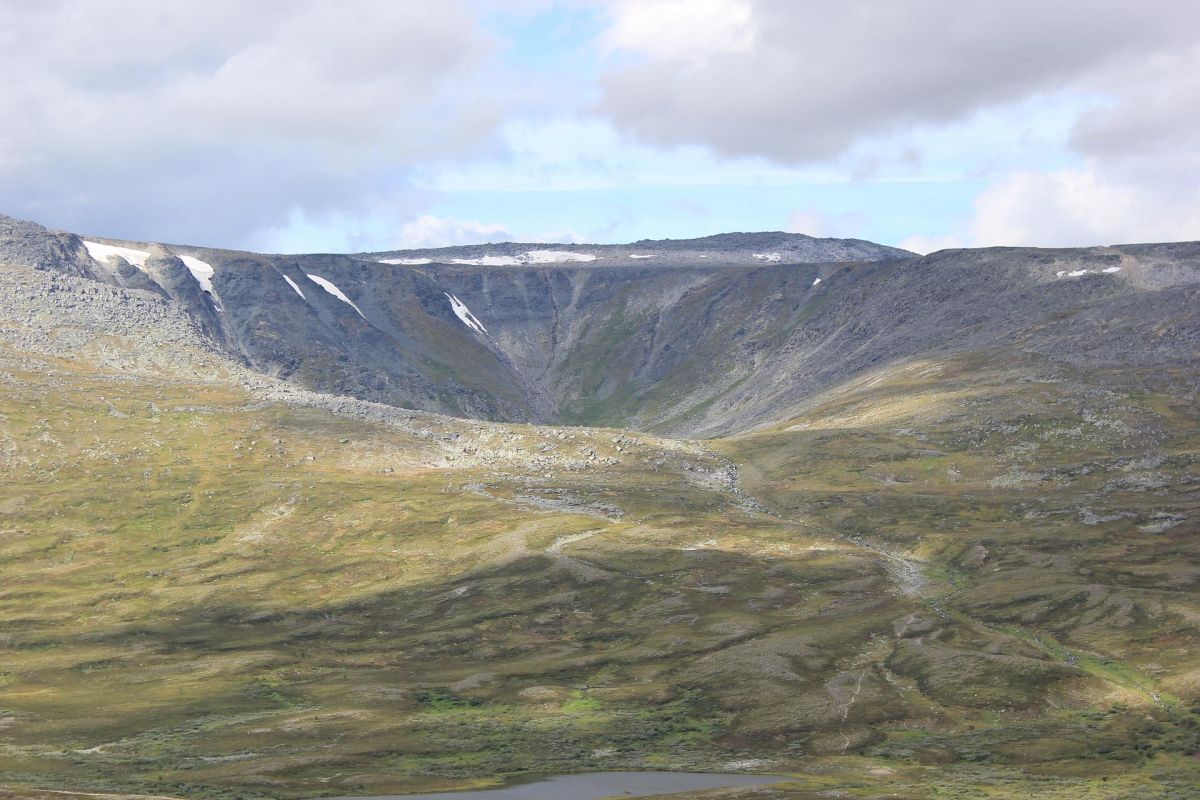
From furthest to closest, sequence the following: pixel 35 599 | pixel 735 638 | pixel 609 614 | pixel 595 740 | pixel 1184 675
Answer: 1. pixel 35 599
2. pixel 609 614
3. pixel 735 638
4. pixel 1184 675
5. pixel 595 740

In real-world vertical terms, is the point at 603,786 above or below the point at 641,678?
above

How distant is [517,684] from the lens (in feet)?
485

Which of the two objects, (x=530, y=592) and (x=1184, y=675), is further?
(x=530, y=592)

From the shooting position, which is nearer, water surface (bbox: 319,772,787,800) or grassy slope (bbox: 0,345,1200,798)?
water surface (bbox: 319,772,787,800)

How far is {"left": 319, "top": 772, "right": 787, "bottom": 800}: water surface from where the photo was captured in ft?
339

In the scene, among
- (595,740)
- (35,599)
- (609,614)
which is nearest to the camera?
(595,740)

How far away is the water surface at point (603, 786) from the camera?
103 m

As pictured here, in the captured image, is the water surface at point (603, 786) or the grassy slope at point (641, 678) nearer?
the water surface at point (603, 786)

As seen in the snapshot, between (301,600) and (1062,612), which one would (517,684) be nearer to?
(301,600)

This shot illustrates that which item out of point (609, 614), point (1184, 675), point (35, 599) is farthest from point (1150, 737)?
point (35, 599)

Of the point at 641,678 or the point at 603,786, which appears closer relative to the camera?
the point at 603,786

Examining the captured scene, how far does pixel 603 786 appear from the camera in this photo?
108 metres

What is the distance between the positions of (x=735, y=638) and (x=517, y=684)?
109 ft

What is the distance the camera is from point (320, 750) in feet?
386
